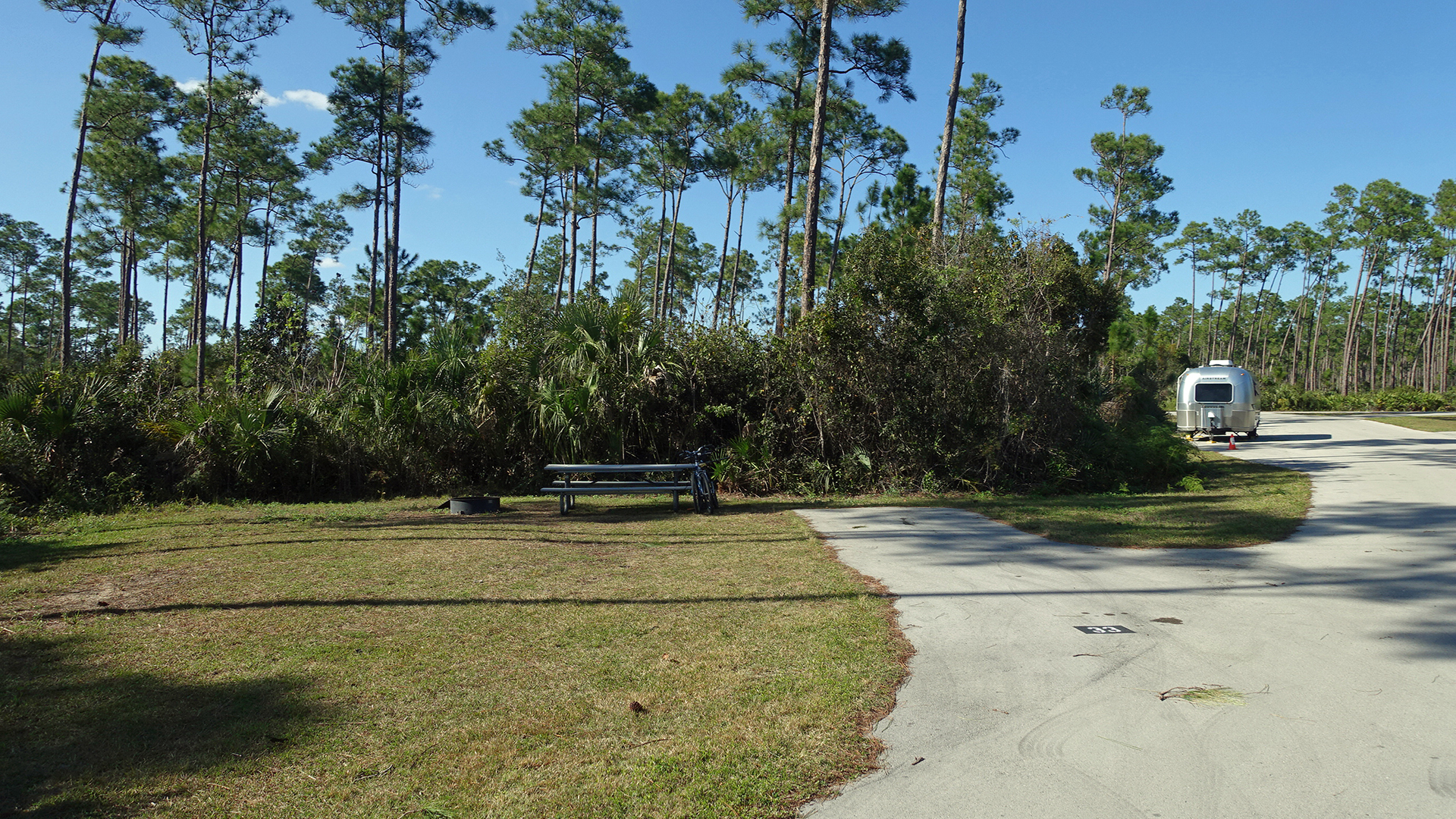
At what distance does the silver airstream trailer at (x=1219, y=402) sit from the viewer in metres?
22.5

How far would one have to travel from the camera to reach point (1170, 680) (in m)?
4.01

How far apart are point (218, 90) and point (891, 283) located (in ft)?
83.8

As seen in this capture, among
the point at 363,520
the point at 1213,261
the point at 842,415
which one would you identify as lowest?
the point at 363,520

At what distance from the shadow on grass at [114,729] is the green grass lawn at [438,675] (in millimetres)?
12

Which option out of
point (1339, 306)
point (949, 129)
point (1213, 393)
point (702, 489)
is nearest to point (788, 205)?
point (949, 129)

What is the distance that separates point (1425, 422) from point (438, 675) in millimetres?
36202

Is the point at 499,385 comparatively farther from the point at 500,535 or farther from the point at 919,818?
the point at 919,818

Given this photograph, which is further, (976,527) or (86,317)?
(86,317)

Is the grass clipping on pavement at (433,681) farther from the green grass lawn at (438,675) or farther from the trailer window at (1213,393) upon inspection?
the trailer window at (1213,393)

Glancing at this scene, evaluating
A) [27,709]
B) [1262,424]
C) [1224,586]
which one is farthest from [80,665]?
[1262,424]

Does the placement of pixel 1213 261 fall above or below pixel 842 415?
above

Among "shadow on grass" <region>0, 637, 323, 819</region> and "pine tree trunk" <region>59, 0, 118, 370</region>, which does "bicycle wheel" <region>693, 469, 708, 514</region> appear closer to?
"shadow on grass" <region>0, 637, 323, 819</region>

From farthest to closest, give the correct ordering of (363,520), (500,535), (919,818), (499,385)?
1. (499,385)
2. (363,520)
3. (500,535)
4. (919,818)

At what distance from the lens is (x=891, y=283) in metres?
12.0
